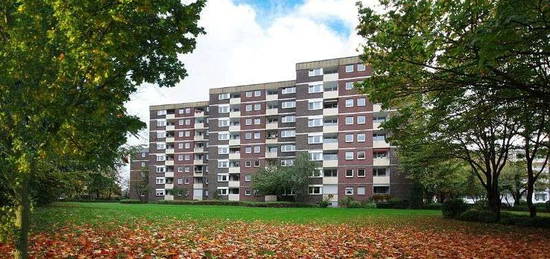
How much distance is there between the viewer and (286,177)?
2210 inches

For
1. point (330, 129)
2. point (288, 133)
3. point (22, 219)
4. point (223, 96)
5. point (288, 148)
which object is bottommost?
point (22, 219)

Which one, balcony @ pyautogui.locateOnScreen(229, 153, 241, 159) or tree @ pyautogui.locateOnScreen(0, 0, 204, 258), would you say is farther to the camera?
balcony @ pyautogui.locateOnScreen(229, 153, 241, 159)

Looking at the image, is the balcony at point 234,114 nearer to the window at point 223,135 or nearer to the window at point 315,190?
the window at point 223,135

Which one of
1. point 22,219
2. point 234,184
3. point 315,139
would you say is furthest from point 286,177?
point 22,219

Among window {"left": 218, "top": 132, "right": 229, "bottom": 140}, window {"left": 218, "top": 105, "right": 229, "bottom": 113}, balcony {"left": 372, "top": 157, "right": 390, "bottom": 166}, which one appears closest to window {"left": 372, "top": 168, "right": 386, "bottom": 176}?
balcony {"left": 372, "top": 157, "right": 390, "bottom": 166}

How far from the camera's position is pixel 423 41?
8.55 m

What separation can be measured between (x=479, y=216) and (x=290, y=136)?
4841 centimetres

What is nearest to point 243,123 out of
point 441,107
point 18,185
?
point 441,107

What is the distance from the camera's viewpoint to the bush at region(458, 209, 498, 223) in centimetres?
2165

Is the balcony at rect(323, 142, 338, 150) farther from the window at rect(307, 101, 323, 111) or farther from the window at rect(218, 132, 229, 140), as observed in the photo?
the window at rect(218, 132, 229, 140)

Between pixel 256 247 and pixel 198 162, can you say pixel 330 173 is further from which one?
pixel 256 247

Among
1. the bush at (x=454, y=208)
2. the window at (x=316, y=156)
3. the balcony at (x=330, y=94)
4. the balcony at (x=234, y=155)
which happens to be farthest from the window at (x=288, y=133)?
the bush at (x=454, y=208)

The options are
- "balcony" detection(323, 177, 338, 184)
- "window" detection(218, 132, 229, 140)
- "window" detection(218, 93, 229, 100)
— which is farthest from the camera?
"window" detection(218, 93, 229, 100)

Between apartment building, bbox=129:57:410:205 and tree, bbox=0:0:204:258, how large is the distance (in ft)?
148
